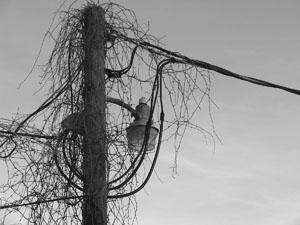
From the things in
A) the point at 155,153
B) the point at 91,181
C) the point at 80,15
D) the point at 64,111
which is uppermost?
the point at 80,15

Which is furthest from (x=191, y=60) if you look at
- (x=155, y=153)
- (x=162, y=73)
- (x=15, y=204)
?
(x=15, y=204)

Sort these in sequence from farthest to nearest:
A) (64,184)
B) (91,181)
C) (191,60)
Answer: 1. (191,60)
2. (64,184)
3. (91,181)

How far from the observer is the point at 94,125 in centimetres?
449

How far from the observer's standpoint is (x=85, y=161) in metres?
4.45

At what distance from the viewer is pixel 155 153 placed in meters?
4.60

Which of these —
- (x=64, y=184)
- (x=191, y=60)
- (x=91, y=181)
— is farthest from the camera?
(x=191, y=60)

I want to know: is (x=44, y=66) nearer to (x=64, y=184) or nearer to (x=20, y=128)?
(x=20, y=128)

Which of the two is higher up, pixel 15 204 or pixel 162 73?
pixel 162 73

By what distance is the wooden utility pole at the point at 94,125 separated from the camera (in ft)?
14.1

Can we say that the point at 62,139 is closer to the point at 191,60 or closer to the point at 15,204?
the point at 15,204

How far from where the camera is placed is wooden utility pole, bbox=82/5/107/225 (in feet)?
14.1

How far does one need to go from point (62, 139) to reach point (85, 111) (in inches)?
13.5

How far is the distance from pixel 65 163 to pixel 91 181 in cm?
42

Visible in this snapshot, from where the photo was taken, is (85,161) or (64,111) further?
(64,111)
